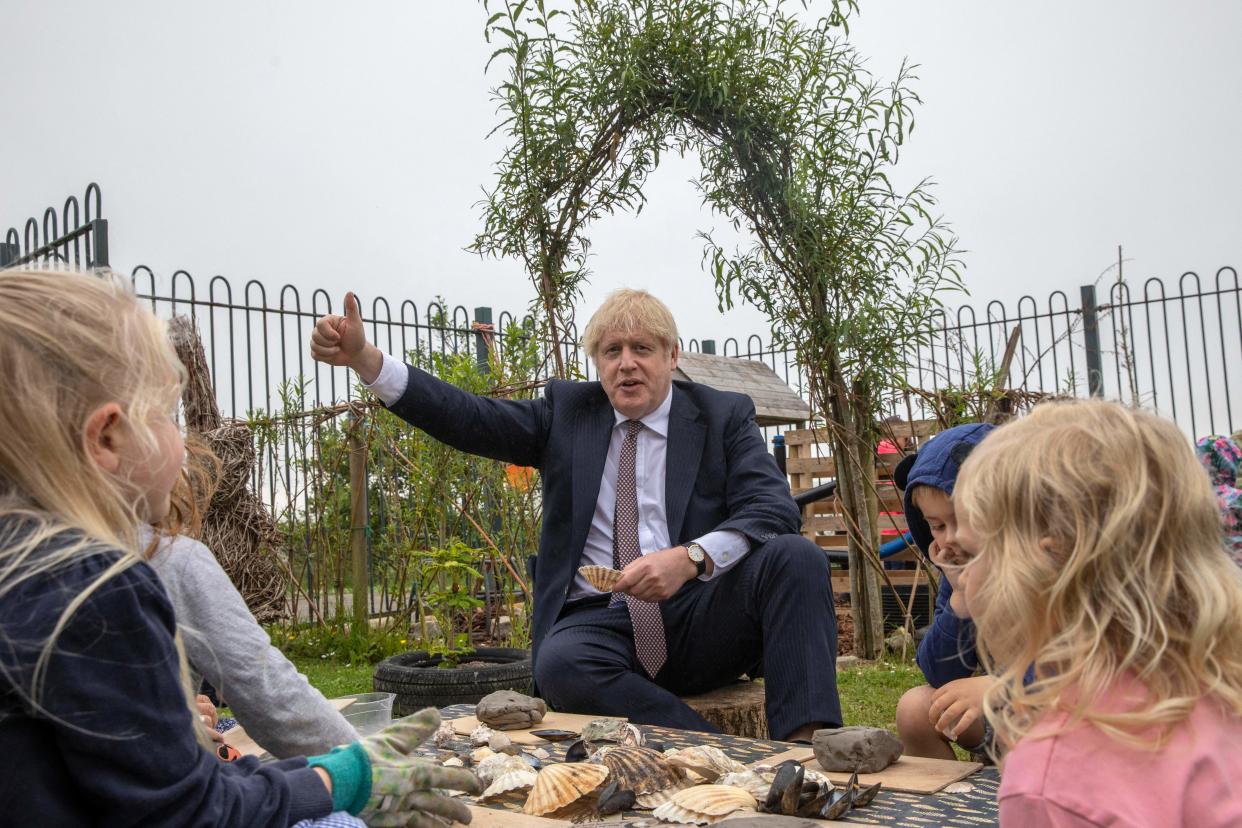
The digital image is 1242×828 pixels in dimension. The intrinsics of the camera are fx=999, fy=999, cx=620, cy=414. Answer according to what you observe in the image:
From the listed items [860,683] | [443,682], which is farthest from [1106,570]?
[860,683]

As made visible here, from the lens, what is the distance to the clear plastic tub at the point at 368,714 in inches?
90.7

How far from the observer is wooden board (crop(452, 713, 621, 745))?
2.52 meters

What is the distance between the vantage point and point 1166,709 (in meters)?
1.04

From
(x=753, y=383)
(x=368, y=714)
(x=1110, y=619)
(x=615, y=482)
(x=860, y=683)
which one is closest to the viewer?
(x=1110, y=619)

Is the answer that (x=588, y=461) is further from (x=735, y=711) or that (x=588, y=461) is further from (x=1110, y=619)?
(x=1110, y=619)

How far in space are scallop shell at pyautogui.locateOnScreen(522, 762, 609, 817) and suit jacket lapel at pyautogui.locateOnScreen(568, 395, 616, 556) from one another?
4.14 ft

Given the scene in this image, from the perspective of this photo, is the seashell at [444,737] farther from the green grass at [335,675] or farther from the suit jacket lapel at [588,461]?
the green grass at [335,675]

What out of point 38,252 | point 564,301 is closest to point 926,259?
point 564,301

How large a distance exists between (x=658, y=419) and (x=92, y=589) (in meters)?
2.45

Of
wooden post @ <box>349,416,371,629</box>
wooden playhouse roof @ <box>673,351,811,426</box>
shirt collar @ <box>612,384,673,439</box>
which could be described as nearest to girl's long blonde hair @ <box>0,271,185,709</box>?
shirt collar @ <box>612,384,673,439</box>

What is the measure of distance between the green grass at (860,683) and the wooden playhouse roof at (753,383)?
1.49 metres

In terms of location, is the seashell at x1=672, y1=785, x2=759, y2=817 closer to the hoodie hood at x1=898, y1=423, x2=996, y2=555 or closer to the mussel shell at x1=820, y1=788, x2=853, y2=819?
the mussel shell at x1=820, y1=788, x2=853, y2=819

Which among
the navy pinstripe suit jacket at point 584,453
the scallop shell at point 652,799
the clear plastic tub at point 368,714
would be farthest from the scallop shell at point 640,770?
the navy pinstripe suit jacket at point 584,453

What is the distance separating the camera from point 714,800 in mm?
1806
